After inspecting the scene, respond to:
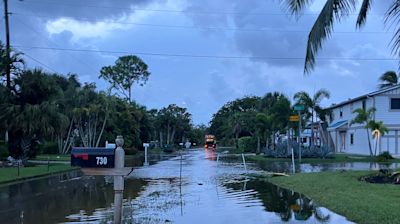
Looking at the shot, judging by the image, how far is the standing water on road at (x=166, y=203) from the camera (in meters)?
11.5

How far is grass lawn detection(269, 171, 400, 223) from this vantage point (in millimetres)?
10566

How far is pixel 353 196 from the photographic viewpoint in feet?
44.3

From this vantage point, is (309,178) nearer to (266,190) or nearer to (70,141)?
(266,190)

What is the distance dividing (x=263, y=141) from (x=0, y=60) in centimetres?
3502

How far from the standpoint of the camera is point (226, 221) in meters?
10.9

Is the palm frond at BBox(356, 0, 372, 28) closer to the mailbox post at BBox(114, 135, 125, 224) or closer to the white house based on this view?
the mailbox post at BBox(114, 135, 125, 224)

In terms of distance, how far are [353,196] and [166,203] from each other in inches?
199

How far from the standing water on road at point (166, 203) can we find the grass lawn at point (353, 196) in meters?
0.41

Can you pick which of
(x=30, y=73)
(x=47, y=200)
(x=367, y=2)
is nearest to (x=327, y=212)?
(x=367, y=2)

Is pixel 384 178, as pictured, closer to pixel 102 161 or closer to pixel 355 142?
pixel 102 161

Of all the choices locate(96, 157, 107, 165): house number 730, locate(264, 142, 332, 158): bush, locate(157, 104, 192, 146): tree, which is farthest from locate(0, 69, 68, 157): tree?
locate(157, 104, 192, 146): tree

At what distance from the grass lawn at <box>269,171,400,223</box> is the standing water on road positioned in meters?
0.41

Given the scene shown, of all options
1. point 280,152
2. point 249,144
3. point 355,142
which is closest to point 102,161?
point 280,152

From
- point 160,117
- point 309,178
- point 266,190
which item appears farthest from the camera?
point 160,117
